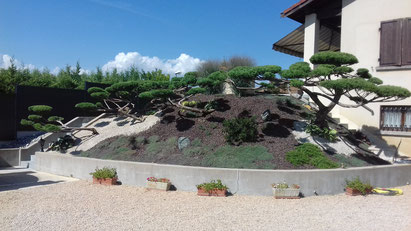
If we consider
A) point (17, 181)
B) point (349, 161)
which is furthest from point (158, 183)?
point (349, 161)

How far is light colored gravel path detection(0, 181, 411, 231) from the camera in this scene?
5.26 meters

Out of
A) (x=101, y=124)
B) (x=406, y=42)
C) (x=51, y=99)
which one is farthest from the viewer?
(x=51, y=99)

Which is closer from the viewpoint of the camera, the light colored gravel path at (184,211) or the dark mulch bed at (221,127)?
the light colored gravel path at (184,211)

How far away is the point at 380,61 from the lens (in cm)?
1157

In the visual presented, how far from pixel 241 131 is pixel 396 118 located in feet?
20.6

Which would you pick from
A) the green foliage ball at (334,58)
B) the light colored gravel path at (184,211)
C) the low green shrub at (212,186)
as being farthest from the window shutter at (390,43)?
the low green shrub at (212,186)

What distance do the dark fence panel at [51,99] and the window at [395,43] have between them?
44.9ft

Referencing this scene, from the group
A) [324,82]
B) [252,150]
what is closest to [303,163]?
[252,150]

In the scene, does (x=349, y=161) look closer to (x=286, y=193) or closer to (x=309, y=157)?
(x=309, y=157)

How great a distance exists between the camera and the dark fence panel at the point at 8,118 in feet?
43.3

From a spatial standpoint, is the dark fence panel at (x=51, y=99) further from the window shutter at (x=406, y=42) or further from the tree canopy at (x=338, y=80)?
the window shutter at (x=406, y=42)

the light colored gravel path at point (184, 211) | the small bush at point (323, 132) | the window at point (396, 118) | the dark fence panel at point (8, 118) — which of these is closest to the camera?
the light colored gravel path at point (184, 211)

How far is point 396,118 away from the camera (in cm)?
1121

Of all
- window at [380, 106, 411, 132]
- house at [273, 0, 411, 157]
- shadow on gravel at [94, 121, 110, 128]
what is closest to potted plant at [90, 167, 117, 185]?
shadow on gravel at [94, 121, 110, 128]
